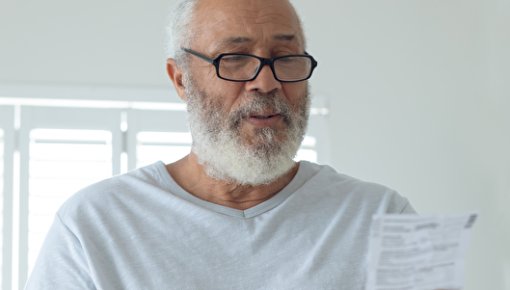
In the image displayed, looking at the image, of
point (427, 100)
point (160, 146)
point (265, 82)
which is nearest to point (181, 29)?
point (265, 82)

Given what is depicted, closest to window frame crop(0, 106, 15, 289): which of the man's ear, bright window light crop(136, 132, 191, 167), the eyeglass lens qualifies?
bright window light crop(136, 132, 191, 167)

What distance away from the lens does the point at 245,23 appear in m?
1.53

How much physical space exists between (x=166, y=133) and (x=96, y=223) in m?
1.70

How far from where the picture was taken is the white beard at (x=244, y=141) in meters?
1.50

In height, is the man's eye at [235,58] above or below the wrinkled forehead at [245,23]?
below

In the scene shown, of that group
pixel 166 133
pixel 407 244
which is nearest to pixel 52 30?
pixel 166 133

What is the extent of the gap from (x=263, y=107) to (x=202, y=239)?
25 centimetres

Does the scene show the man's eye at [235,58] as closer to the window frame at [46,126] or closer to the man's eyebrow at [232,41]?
the man's eyebrow at [232,41]

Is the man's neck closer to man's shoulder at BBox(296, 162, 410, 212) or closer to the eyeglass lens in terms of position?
man's shoulder at BBox(296, 162, 410, 212)

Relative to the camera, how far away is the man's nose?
1.47m

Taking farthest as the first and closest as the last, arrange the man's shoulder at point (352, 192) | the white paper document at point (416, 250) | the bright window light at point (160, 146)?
1. the bright window light at point (160, 146)
2. the man's shoulder at point (352, 192)
3. the white paper document at point (416, 250)

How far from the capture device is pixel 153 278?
144cm

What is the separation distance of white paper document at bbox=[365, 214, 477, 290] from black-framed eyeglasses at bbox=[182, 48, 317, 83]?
1.55 feet

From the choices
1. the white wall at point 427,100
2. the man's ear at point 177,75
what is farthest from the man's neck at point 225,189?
the white wall at point 427,100
